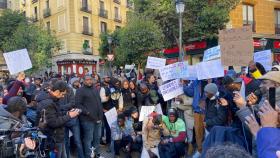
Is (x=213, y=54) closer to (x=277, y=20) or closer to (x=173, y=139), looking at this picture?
(x=173, y=139)

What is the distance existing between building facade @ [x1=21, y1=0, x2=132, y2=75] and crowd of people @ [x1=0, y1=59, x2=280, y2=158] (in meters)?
30.0

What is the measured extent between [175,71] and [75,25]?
34.0 metres

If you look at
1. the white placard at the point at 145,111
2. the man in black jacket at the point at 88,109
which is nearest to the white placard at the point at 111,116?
the white placard at the point at 145,111

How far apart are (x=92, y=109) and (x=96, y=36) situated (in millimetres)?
37877

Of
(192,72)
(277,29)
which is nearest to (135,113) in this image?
(192,72)

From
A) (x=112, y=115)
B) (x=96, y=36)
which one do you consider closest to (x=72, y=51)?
(x=96, y=36)

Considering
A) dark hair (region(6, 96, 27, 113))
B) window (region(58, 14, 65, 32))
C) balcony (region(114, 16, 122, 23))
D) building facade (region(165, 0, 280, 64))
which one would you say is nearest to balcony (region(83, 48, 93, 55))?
window (region(58, 14, 65, 32))

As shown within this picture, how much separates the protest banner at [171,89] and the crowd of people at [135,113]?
0.47 feet

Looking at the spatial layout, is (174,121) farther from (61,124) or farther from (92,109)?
(61,124)

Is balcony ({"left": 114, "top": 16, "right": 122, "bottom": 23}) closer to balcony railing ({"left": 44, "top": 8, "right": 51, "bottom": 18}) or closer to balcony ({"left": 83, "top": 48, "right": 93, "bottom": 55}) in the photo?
balcony ({"left": 83, "top": 48, "right": 93, "bottom": 55})

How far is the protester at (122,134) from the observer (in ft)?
26.0

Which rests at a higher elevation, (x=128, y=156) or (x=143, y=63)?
(x=143, y=63)

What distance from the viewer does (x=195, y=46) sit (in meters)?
26.1

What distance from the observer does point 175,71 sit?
8250mm
